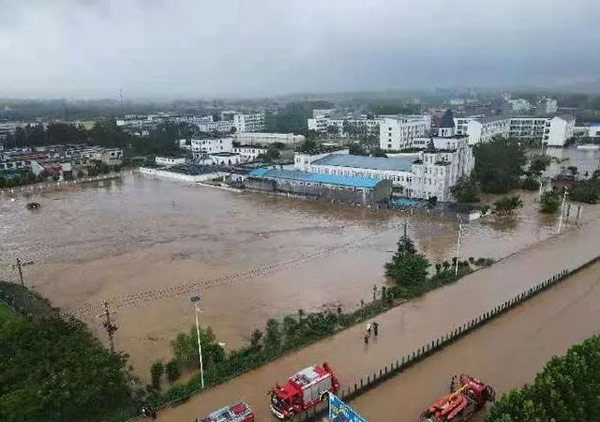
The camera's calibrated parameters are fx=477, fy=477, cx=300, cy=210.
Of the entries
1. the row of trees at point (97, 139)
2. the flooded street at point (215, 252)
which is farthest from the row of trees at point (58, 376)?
the row of trees at point (97, 139)

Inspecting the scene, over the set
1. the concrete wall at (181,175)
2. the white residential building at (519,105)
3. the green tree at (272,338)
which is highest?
the white residential building at (519,105)

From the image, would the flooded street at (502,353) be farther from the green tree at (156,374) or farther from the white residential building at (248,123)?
the white residential building at (248,123)

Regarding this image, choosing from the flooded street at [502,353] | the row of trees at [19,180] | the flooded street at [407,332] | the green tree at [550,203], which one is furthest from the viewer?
the row of trees at [19,180]

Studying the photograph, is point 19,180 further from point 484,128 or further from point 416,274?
point 484,128

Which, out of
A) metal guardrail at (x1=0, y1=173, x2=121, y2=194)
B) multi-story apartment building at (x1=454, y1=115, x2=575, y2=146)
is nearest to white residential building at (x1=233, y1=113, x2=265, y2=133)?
metal guardrail at (x1=0, y1=173, x2=121, y2=194)

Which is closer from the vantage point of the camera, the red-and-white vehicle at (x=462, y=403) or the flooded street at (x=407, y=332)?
the red-and-white vehicle at (x=462, y=403)

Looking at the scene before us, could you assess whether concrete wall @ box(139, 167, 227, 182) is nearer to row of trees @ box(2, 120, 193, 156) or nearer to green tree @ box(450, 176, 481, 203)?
row of trees @ box(2, 120, 193, 156)
